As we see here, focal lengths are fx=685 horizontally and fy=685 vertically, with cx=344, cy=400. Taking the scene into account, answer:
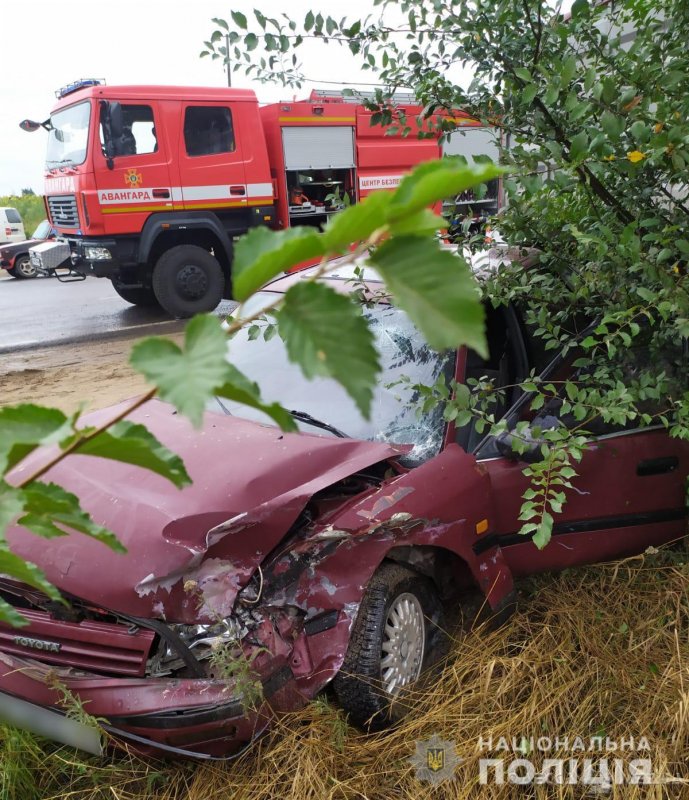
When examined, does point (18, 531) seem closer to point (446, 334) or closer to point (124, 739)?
point (124, 739)

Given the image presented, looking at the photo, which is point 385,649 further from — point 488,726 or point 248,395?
point 248,395

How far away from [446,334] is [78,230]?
941cm

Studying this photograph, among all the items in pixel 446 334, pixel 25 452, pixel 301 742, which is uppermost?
pixel 446 334

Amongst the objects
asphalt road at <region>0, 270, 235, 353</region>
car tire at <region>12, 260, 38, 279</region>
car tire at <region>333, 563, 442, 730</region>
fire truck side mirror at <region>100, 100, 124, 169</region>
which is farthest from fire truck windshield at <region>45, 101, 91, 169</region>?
car tire at <region>333, 563, 442, 730</region>

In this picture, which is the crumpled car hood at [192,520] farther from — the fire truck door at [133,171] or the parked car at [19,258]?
the parked car at [19,258]

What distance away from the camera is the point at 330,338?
24.2 inches

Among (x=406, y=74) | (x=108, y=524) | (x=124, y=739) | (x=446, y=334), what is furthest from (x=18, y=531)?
(x=406, y=74)

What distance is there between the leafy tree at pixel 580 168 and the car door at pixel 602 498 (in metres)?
0.10

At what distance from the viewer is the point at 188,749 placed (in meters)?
2.02

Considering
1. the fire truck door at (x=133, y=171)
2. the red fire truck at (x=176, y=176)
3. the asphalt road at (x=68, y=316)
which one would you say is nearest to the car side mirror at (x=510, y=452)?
the red fire truck at (x=176, y=176)

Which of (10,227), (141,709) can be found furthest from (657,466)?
(10,227)

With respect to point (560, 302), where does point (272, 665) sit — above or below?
below

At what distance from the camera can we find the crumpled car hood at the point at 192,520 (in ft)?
6.67

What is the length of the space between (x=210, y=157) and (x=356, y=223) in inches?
365
